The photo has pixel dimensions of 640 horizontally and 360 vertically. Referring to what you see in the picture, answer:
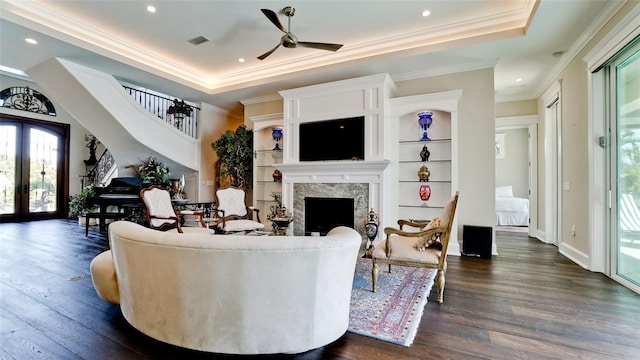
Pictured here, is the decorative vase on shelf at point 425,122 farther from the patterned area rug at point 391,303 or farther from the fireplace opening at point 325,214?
the patterned area rug at point 391,303

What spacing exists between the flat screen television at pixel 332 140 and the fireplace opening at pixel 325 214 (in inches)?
30.9

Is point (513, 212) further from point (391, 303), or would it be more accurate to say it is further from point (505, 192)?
point (391, 303)

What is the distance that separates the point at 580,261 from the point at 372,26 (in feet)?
14.3

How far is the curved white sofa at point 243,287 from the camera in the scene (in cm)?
165

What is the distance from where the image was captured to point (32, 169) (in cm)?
818

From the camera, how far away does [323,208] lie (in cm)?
559

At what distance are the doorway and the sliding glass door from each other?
1208 centimetres

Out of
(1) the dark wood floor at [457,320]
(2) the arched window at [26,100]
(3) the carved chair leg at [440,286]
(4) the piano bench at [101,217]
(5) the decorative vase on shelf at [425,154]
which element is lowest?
(1) the dark wood floor at [457,320]

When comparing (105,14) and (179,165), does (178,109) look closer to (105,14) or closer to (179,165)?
(179,165)

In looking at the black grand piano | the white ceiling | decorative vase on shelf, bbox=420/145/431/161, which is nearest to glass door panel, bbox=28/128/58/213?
the black grand piano

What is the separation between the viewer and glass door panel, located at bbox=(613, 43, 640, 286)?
→ 10.2 ft

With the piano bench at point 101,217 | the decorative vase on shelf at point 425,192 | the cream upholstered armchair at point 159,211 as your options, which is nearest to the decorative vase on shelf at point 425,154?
the decorative vase on shelf at point 425,192

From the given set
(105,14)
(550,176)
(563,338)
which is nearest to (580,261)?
(550,176)

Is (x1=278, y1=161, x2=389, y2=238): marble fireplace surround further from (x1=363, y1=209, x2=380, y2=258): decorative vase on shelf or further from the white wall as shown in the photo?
the white wall
